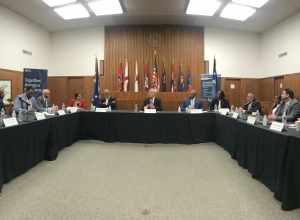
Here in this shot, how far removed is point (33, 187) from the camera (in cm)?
345

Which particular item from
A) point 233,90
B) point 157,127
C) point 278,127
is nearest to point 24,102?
point 157,127

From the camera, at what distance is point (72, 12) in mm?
8977

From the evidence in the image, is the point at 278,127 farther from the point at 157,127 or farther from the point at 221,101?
the point at 221,101

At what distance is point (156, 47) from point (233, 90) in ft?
12.1

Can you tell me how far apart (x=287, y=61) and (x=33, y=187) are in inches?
342

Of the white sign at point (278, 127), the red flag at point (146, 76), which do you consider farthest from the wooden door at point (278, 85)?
the white sign at point (278, 127)

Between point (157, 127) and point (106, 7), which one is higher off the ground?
point (106, 7)

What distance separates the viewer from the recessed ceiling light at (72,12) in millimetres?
8492

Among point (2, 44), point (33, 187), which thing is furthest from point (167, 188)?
point (2, 44)

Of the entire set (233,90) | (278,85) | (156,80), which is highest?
(156,80)

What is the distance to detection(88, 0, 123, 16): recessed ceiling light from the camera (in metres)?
8.12

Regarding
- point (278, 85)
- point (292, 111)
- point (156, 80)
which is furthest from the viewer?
point (156, 80)

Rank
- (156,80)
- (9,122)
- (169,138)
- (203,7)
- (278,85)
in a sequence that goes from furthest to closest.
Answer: (156,80), (278,85), (203,7), (169,138), (9,122)

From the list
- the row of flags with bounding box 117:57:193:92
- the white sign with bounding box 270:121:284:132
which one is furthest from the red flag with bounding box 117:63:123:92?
the white sign with bounding box 270:121:284:132
